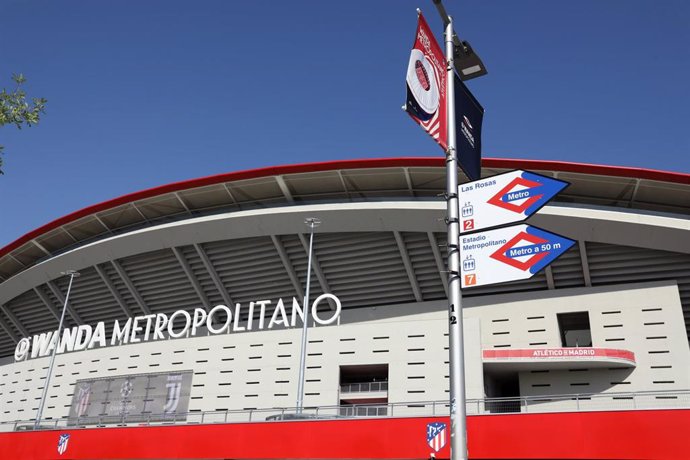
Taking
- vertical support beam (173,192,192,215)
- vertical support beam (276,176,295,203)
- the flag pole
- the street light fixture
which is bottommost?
the flag pole

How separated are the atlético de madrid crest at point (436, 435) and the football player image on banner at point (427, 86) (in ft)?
44.3

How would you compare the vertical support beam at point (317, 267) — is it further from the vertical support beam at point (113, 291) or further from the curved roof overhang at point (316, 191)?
the vertical support beam at point (113, 291)

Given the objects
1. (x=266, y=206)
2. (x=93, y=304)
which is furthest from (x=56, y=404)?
(x=266, y=206)

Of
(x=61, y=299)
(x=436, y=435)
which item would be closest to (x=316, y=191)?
(x=436, y=435)

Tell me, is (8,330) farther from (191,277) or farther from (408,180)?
(408,180)

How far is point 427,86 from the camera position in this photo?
29.5 ft

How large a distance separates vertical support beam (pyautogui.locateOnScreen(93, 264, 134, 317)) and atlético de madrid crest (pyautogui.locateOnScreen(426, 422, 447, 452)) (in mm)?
24133

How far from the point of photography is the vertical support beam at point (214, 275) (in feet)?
110

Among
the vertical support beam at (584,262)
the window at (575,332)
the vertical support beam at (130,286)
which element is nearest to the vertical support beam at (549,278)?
the vertical support beam at (584,262)

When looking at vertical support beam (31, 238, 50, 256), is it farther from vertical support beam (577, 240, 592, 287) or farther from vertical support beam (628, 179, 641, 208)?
vertical support beam (628, 179, 641, 208)

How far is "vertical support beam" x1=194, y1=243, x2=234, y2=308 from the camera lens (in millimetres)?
33469

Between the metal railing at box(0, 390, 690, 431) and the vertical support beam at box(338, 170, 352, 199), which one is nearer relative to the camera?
the metal railing at box(0, 390, 690, 431)

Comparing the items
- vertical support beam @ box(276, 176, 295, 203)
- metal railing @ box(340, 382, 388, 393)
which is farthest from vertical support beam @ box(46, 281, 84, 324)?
metal railing @ box(340, 382, 388, 393)

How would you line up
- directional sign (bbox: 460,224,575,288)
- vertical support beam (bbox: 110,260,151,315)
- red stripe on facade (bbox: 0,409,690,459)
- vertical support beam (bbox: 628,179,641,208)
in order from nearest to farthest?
directional sign (bbox: 460,224,575,288)
red stripe on facade (bbox: 0,409,690,459)
vertical support beam (bbox: 628,179,641,208)
vertical support beam (bbox: 110,260,151,315)
